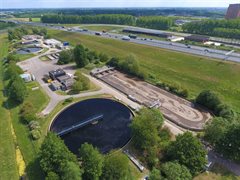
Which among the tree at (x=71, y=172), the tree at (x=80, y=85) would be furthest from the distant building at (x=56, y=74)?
the tree at (x=71, y=172)

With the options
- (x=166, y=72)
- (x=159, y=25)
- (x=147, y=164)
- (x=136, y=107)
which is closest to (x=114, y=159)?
(x=147, y=164)

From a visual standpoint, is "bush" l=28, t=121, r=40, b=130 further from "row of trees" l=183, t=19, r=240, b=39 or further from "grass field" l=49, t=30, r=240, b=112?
"row of trees" l=183, t=19, r=240, b=39

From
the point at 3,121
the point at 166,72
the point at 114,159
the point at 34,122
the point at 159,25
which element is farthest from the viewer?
the point at 159,25

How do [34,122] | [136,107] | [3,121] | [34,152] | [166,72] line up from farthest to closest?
[166,72] → [136,107] → [3,121] → [34,122] → [34,152]

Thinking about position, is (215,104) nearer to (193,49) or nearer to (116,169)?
(116,169)

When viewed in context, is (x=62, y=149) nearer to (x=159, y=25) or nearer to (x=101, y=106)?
(x=101, y=106)

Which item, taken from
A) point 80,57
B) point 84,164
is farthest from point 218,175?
point 80,57

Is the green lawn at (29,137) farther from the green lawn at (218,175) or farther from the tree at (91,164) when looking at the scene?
the green lawn at (218,175)
